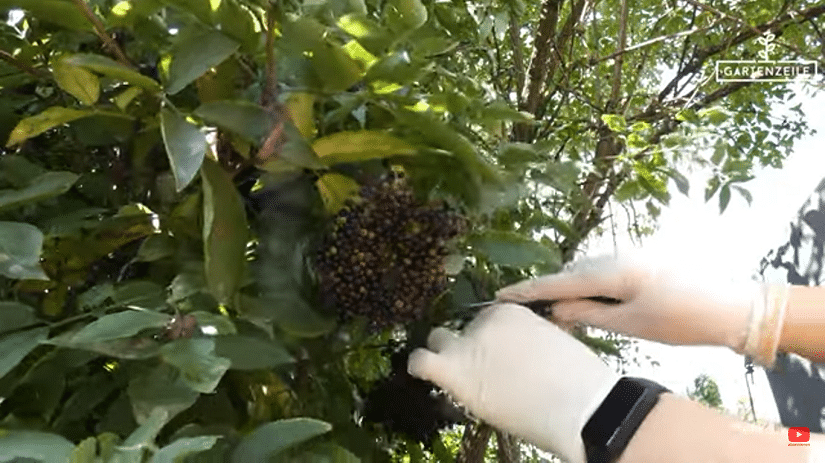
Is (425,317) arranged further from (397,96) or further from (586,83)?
(586,83)

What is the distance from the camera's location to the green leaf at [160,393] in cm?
37

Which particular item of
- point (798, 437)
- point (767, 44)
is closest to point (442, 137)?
point (798, 437)

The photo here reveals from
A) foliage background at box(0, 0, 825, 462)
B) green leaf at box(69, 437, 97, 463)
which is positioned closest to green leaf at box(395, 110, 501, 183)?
foliage background at box(0, 0, 825, 462)

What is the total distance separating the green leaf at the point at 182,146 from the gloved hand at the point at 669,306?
39cm

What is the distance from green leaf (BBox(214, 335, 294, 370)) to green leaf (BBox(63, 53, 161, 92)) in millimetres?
127

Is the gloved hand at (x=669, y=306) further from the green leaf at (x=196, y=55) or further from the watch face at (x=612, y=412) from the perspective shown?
the green leaf at (x=196, y=55)

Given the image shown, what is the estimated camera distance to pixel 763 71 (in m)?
1.72

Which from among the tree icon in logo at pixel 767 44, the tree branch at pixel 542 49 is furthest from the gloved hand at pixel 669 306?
the tree icon in logo at pixel 767 44

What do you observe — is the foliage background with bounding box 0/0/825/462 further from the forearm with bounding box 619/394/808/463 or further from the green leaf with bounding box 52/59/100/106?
the forearm with bounding box 619/394/808/463

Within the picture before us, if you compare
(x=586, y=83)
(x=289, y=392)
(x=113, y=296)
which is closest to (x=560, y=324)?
(x=289, y=392)

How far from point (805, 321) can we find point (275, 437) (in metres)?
0.50

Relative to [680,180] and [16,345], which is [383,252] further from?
[680,180]

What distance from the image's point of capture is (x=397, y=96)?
44cm

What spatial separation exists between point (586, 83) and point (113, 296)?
149 centimetres
